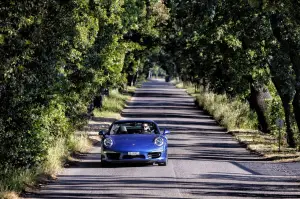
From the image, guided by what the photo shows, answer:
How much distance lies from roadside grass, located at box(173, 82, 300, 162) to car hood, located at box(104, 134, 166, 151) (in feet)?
15.4

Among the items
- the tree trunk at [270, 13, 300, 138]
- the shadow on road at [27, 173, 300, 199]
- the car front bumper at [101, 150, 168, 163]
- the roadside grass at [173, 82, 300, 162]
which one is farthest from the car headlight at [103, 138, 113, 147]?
the tree trunk at [270, 13, 300, 138]

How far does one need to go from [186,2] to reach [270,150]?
636 centimetres

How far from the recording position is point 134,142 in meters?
17.8

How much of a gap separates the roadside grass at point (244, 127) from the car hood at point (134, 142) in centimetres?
471

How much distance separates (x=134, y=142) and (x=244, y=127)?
683 inches

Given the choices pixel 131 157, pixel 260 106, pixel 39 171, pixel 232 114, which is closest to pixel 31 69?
pixel 39 171

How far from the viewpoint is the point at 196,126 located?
3556 centimetres

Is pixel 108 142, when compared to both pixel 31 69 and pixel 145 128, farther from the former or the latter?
pixel 31 69

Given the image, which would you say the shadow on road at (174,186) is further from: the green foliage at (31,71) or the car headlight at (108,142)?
the car headlight at (108,142)

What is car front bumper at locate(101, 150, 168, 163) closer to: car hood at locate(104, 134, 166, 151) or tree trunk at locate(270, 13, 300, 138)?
car hood at locate(104, 134, 166, 151)

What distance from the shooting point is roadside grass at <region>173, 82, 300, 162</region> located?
2225cm

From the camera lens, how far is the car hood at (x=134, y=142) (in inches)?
693

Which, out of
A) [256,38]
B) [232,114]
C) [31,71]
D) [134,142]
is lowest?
[232,114]

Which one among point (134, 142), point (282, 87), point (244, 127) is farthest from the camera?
point (244, 127)
